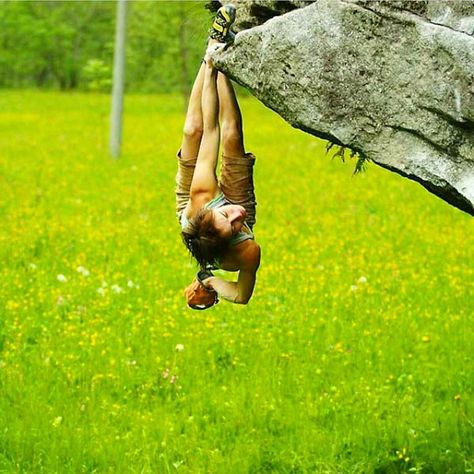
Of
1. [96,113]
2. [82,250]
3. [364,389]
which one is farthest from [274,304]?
[96,113]

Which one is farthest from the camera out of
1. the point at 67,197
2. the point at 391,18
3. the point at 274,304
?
the point at 67,197

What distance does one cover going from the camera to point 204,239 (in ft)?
17.1

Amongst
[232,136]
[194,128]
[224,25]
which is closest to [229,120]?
[232,136]

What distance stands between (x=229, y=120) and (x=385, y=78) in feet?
3.07

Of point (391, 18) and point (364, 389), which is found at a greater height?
point (391, 18)

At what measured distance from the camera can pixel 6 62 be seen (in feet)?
196

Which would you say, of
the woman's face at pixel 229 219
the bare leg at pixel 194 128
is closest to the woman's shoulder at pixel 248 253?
the woman's face at pixel 229 219

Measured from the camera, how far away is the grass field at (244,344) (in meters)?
7.57

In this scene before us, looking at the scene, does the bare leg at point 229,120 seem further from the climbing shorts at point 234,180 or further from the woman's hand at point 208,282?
the woman's hand at point 208,282

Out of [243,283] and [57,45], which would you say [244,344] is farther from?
[57,45]

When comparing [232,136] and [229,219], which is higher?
[232,136]

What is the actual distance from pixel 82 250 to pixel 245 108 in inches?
1093

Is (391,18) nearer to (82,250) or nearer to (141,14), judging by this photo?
(82,250)

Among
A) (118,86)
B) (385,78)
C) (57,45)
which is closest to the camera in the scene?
(385,78)
